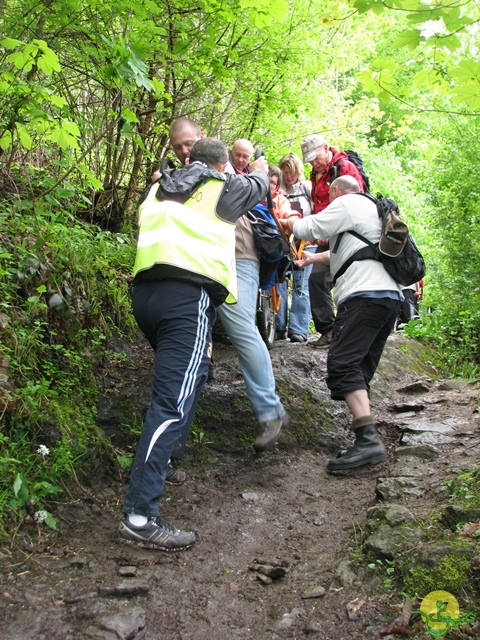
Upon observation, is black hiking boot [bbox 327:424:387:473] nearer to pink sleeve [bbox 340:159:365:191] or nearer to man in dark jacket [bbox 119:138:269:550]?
man in dark jacket [bbox 119:138:269:550]

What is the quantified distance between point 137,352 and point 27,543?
2448 millimetres

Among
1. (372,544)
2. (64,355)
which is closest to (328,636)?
(372,544)

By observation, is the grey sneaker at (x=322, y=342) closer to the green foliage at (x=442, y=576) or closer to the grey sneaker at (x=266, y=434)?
the grey sneaker at (x=266, y=434)

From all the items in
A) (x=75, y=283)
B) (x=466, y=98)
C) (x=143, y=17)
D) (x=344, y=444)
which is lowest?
(x=344, y=444)

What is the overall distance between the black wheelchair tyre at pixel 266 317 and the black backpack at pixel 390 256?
53.6 inches

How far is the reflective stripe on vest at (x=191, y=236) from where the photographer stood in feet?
11.1

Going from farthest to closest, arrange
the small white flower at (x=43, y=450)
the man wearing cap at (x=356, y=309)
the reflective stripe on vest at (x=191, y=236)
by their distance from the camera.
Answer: the man wearing cap at (x=356, y=309)
the small white flower at (x=43, y=450)
the reflective stripe on vest at (x=191, y=236)

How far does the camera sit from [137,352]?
5355 mm

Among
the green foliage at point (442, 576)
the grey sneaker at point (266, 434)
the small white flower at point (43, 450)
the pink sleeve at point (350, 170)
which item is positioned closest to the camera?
the green foliage at point (442, 576)

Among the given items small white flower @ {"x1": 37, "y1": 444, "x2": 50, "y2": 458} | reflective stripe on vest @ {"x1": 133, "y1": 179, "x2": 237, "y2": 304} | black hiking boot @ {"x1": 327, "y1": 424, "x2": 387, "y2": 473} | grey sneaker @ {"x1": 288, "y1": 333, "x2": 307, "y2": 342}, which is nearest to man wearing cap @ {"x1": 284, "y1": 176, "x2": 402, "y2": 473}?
black hiking boot @ {"x1": 327, "y1": 424, "x2": 387, "y2": 473}

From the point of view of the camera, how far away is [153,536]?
3.18m

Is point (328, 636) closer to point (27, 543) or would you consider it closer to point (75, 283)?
point (27, 543)

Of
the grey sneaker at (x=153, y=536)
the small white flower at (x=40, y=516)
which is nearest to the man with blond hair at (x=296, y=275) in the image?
the grey sneaker at (x=153, y=536)

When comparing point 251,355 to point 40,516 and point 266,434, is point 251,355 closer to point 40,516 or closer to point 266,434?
point 266,434
